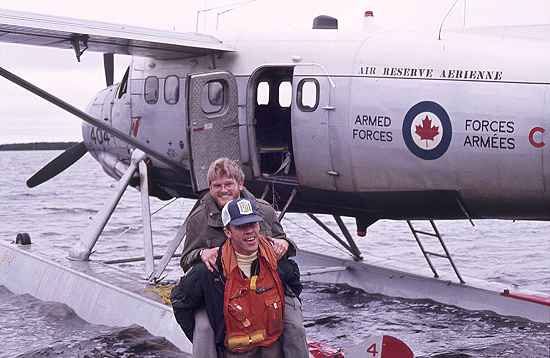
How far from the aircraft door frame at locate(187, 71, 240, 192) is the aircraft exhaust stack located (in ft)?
3.79

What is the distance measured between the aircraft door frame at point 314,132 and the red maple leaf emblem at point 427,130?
1.03 metres

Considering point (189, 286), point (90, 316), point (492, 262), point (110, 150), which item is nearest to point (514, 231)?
point (492, 262)

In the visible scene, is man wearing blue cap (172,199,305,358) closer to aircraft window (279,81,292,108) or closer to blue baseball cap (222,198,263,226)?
blue baseball cap (222,198,263,226)

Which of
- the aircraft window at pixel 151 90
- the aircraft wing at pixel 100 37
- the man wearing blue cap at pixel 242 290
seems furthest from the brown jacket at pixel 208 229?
the aircraft window at pixel 151 90

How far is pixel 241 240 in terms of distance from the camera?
4.38 metres

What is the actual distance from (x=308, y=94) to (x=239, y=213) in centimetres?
485

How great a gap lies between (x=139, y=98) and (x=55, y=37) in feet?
5.53

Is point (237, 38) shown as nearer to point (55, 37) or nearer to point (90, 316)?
point (55, 37)

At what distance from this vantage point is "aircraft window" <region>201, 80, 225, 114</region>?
9727 mm

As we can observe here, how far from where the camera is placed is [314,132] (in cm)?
895

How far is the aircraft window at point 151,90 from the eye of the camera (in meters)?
10.8

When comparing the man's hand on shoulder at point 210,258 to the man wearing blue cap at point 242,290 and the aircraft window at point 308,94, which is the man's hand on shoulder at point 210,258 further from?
the aircraft window at point 308,94

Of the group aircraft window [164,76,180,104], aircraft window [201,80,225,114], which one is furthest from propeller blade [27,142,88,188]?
aircraft window [201,80,225,114]

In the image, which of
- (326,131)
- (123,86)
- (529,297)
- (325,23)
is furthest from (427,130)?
(123,86)
